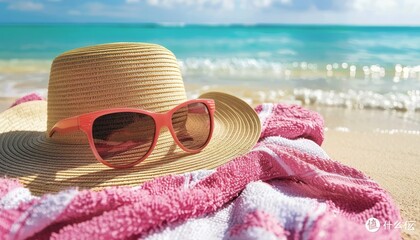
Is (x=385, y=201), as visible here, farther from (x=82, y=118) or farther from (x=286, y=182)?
(x=82, y=118)

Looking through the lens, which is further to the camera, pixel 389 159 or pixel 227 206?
pixel 389 159

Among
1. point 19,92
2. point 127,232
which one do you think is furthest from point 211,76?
point 127,232

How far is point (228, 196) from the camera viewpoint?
138 centimetres

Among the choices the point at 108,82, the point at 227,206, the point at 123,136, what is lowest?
the point at 227,206

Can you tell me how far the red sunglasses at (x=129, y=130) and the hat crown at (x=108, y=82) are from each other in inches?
3.3

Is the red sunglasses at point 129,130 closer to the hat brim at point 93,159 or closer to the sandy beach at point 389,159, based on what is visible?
the hat brim at point 93,159

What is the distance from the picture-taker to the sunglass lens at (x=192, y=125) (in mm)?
1611
